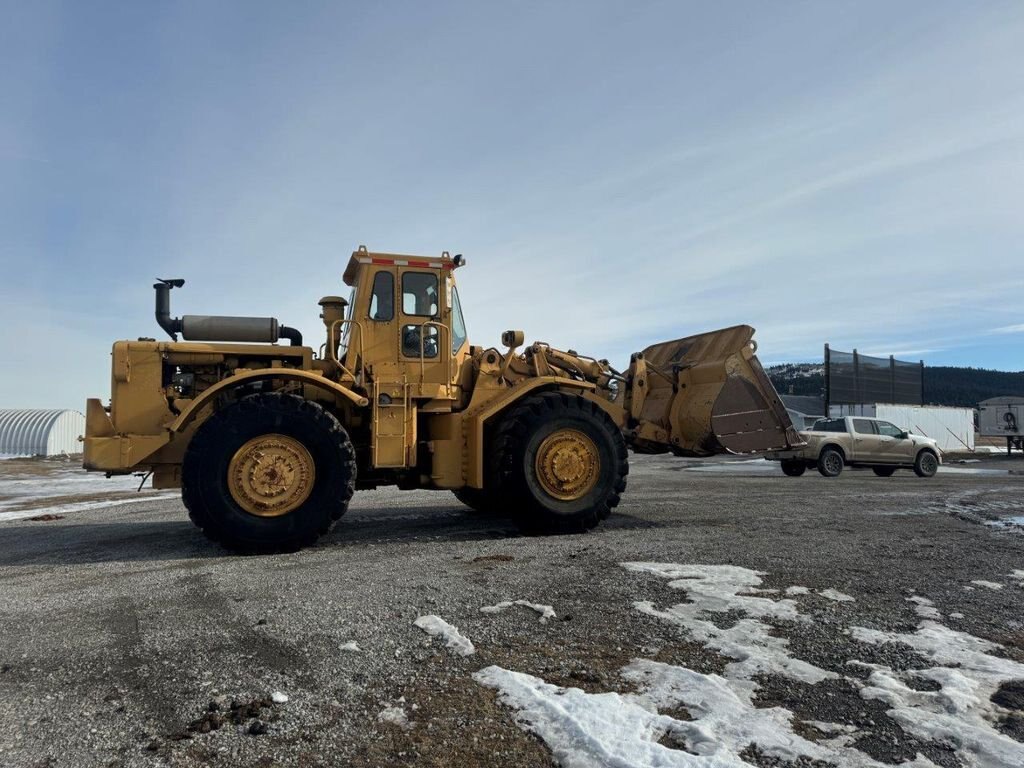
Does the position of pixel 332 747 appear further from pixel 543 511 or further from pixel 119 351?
pixel 119 351

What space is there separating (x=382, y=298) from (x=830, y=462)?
14522mm

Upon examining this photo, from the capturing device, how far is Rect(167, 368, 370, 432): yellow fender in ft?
21.0

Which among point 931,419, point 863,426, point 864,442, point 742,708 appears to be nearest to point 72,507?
point 742,708

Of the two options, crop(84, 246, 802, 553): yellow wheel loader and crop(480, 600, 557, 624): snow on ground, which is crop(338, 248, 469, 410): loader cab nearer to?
crop(84, 246, 802, 553): yellow wheel loader

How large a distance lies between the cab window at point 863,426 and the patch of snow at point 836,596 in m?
15.2

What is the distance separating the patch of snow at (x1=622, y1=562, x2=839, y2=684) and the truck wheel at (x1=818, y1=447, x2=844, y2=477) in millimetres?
13898

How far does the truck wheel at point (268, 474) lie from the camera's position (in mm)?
6155

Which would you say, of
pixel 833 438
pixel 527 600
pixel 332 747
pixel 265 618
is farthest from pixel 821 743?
pixel 833 438

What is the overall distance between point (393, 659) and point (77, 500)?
1184 cm

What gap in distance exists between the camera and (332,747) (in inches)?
102

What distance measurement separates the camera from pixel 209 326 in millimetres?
7133

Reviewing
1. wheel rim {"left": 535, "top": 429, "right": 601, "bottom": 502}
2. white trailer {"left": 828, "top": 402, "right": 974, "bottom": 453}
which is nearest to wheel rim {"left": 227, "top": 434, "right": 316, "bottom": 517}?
wheel rim {"left": 535, "top": 429, "right": 601, "bottom": 502}

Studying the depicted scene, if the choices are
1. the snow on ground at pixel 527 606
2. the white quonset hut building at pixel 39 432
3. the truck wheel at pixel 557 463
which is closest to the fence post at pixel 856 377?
the truck wheel at pixel 557 463

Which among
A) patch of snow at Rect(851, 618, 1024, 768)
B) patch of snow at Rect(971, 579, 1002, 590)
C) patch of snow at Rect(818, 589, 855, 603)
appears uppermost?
patch of snow at Rect(818, 589, 855, 603)
